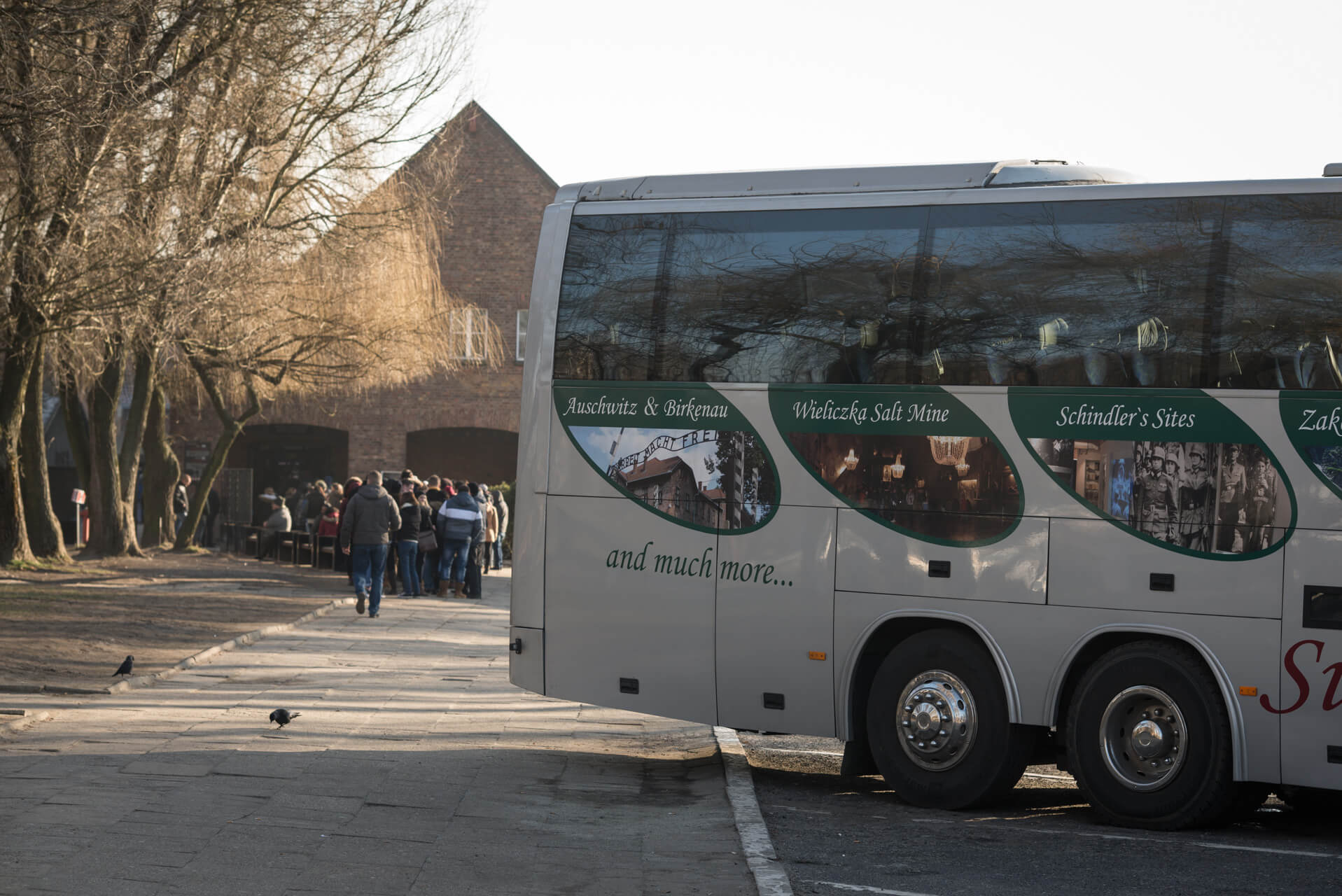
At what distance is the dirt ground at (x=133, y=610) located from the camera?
13.6 m

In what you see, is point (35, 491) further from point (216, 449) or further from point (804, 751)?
point (804, 751)

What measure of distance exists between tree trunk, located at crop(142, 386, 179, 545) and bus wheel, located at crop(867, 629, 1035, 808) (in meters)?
25.0

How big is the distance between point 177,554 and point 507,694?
18588 mm

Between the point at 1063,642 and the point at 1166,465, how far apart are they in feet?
3.81

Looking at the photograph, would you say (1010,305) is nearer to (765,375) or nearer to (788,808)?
(765,375)

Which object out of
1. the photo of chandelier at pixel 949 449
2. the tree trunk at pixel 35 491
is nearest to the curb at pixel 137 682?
the photo of chandelier at pixel 949 449

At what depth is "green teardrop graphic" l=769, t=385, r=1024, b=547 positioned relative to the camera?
9.12 metres

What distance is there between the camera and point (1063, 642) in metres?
8.89

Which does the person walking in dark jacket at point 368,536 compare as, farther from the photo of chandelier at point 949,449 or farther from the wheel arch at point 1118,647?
the wheel arch at point 1118,647

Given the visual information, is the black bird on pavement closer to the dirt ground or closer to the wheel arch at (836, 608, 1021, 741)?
the dirt ground

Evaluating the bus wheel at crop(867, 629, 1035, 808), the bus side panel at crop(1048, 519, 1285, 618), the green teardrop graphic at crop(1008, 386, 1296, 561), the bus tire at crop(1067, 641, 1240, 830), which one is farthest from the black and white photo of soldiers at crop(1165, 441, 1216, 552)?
the bus wheel at crop(867, 629, 1035, 808)

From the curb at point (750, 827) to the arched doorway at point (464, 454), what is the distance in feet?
105

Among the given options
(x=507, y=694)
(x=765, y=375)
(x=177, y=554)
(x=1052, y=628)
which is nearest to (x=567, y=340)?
(x=765, y=375)

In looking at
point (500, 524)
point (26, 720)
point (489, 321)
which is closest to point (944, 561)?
point (26, 720)
